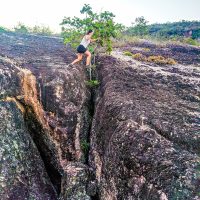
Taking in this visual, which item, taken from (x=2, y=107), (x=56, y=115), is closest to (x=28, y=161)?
(x=2, y=107)

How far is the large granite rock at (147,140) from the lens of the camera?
8.78 metres

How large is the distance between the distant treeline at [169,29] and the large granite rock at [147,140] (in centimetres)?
4237

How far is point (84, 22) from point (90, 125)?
27.0ft

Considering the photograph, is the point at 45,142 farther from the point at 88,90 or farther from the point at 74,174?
the point at 88,90

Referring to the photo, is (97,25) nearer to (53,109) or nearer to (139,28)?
(53,109)

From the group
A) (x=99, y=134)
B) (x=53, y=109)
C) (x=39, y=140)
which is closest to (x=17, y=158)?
(x=39, y=140)

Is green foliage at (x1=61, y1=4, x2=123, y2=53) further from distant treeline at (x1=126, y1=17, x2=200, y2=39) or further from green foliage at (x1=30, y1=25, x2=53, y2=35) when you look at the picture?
distant treeline at (x1=126, y1=17, x2=200, y2=39)

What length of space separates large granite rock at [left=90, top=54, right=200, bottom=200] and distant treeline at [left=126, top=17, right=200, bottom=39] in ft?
139

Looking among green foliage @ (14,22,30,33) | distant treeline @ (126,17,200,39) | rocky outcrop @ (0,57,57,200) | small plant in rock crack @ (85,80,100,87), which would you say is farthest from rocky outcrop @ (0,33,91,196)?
distant treeline @ (126,17,200,39)

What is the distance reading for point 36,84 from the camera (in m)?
15.8

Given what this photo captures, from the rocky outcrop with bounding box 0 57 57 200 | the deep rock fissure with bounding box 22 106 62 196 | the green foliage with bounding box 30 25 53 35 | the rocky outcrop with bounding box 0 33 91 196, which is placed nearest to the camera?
the rocky outcrop with bounding box 0 57 57 200

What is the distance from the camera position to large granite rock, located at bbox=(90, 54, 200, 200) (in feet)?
28.8

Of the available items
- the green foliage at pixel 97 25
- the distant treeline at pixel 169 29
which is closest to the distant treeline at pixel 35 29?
the distant treeline at pixel 169 29

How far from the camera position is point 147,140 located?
10.2 metres
